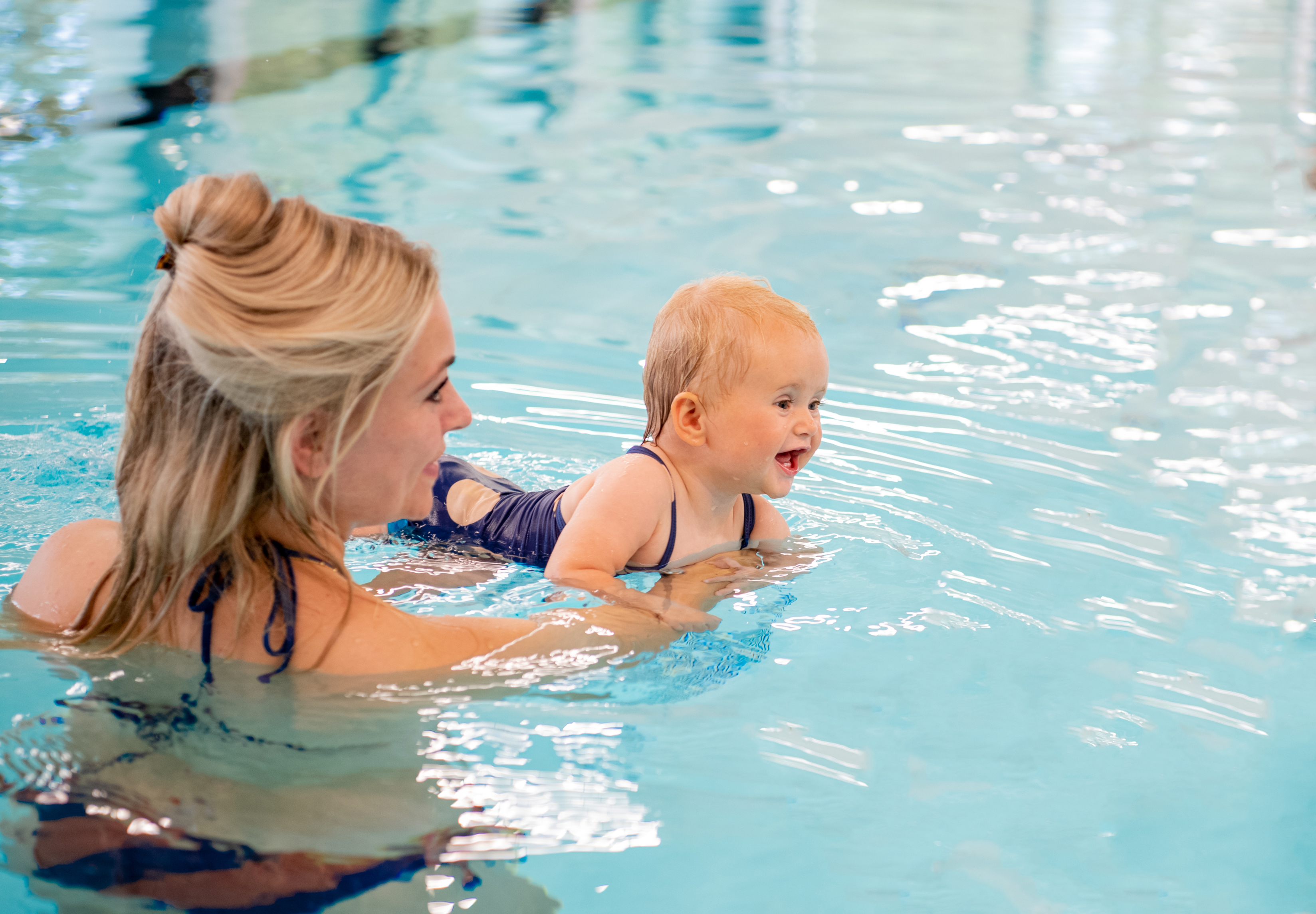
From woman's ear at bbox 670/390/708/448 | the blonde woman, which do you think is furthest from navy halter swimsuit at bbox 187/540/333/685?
woman's ear at bbox 670/390/708/448

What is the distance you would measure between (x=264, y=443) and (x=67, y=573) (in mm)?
506

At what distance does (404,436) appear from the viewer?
1967mm

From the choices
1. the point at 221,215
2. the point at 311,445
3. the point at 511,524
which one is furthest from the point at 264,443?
the point at 511,524

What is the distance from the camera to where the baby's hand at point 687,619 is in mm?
2662

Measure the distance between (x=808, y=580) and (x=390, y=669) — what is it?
1.32 m

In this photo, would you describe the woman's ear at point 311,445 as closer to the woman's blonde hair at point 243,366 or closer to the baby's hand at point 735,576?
the woman's blonde hair at point 243,366

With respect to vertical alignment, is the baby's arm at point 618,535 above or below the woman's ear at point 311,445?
below

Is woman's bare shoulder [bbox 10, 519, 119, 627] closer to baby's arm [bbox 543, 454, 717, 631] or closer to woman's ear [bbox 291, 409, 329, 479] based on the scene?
woman's ear [bbox 291, 409, 329, 479]

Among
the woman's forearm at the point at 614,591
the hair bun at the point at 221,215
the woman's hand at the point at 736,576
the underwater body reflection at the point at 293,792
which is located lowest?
the woman's hand at the point at 736,576

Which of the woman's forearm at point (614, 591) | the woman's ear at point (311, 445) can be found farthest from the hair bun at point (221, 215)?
the woman's forearm at point (614, 591)

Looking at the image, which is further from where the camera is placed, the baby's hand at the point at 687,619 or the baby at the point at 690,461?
the baby at the point at 690,461

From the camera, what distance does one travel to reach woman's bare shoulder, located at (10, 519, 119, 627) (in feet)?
6.70

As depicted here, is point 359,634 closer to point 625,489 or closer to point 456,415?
point 456,415

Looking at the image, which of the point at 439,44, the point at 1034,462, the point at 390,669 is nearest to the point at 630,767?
the point at 390,669
